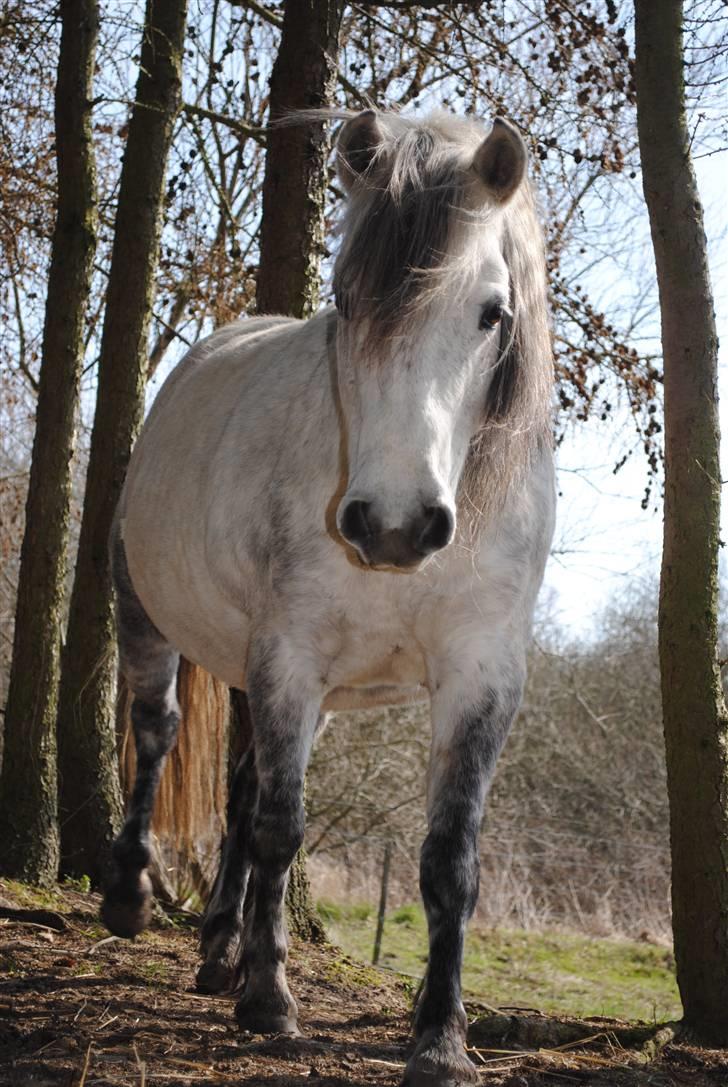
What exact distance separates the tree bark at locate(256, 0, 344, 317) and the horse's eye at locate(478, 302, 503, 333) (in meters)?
2.93

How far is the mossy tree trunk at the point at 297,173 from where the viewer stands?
5.73m

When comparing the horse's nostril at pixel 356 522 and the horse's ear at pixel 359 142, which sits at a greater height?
the horse's ear at pixel 359 142

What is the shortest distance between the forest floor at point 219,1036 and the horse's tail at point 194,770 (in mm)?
796

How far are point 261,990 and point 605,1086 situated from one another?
3.20 ft

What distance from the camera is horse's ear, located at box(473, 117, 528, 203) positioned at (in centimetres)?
294

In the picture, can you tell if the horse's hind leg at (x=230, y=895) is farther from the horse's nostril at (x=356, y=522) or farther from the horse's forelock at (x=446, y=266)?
the horse's nostril at (x=356, y=522)

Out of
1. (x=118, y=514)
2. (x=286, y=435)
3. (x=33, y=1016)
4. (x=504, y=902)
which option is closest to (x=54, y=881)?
(x=118, y=514)

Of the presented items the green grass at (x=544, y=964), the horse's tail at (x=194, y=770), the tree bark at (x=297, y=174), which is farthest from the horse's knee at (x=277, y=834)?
the green grass at (x=544, y=964)

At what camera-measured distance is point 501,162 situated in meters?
2.97

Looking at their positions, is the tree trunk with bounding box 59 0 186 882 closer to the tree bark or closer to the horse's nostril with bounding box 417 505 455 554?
the tree bark

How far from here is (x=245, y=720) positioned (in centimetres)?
536

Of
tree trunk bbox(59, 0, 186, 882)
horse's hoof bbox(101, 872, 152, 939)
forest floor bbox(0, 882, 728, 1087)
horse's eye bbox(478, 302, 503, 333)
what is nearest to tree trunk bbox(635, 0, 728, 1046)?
forest floor bbox(0, 882, 728, 1087)

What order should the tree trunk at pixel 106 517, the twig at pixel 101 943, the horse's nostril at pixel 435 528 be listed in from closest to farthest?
the horse's nostril at pixel 435 528
the twig at pixel 101 943
the tree trunk at pixel 106 517

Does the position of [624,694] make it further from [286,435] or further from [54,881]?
[286,435]
